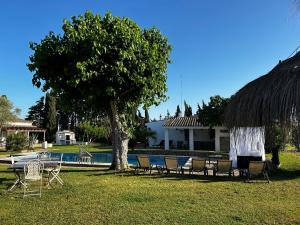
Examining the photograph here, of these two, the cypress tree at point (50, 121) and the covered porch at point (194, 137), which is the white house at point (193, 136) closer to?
the covered porch at point (194, 137)

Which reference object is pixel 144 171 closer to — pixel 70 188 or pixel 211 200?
pixel 70 188

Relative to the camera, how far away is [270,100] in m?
3.83

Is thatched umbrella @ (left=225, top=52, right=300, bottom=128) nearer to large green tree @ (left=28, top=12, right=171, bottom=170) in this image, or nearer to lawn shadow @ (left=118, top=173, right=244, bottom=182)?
lawn shadow @ (left=118, top=173, right=244, bottom=182)

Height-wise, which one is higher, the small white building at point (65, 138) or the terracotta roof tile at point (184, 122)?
the terracotta roof tile at point (184, 122)

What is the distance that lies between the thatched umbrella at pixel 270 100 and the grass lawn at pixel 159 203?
398cm

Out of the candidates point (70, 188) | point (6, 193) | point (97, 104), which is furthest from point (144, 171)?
point (6, 193)

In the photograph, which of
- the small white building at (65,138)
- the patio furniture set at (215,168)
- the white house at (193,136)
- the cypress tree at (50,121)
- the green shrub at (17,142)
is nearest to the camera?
the patio furniture set at (215,168)

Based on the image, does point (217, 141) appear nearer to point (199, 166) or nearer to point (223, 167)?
point (199, 166)

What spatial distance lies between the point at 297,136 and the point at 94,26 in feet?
43.8

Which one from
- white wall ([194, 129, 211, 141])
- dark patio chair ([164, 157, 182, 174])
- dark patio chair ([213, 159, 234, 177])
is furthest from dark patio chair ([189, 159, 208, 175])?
white wall ([194, 129, 211, 141])

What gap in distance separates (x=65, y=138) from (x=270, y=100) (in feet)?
178

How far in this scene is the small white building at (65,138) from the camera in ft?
177

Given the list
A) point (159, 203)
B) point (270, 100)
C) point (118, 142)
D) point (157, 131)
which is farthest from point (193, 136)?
point (270, 100)

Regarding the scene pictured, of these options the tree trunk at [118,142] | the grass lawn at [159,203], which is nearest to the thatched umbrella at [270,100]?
the grass lawn at [159,203]
